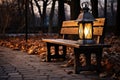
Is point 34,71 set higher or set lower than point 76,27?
lower

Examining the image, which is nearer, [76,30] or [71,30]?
[76,30]

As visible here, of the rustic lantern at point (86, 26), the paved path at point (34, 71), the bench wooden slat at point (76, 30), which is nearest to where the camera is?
the paved path at point (34, 71)

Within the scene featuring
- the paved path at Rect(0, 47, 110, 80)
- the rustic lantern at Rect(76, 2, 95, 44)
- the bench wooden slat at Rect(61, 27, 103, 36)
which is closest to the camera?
the paved path at Rect(0, 47, 110, 80)

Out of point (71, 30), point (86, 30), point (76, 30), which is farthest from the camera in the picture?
point (71, 30)

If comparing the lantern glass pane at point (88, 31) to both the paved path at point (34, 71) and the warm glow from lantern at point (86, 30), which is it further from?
the paved path at point (34, 71)

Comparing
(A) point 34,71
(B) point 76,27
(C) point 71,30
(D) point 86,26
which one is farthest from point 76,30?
(A) point 34,71

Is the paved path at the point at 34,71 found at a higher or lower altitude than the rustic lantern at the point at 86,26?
lower

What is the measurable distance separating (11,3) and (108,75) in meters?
16.2

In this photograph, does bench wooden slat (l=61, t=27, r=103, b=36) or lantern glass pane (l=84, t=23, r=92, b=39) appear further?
bench wooden slat (l=61, t=27, r=103, b=36)

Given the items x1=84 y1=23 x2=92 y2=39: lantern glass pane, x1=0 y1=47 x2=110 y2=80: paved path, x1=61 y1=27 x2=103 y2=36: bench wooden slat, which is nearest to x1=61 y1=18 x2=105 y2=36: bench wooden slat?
x1=61 y1=27 x2=103 y2=36: bench wooden slat

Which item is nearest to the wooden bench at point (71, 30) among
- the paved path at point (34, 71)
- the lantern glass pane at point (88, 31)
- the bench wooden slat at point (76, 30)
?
the bench wooden slat at point (76, 30)

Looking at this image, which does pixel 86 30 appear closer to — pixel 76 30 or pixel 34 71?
pixel 34 71

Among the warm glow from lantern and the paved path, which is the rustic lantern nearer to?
the warm glow from lantern

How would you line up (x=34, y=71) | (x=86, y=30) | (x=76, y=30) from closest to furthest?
(x=86, y=30) < (x=34, y=71) < (x=76, y=30)
